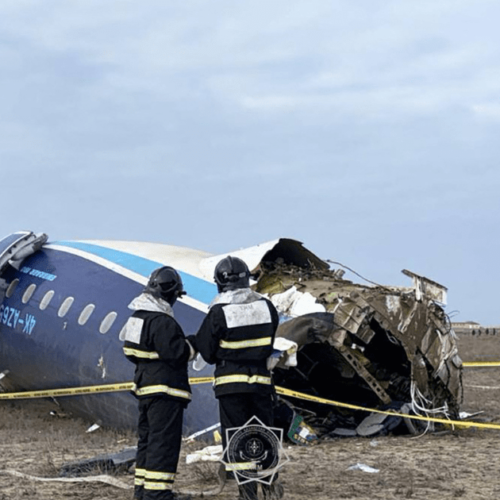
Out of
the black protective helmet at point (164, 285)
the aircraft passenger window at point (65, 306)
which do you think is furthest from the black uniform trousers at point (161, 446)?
the aircraft passenger window at point (65, 306)

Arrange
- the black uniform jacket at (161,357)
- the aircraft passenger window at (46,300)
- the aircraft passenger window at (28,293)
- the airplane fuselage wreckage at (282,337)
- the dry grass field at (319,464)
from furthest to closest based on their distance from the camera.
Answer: the aircraft passenger window at (28,293) < the aircraft passenger window at (46,300) < the airplane fuselage wreckage at (282,337) < the dry grass field at (319,464) < the black uniform jacket at (161,357)

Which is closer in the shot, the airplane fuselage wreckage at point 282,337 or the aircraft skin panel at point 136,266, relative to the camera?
the airplane fuselage wreckage at point 282,337

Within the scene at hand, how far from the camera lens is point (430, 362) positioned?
46.9 ft

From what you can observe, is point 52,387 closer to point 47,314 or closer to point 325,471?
point 47,314

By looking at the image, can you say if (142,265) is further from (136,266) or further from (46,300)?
(46,300)

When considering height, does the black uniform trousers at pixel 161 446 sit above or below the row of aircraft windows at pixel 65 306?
below

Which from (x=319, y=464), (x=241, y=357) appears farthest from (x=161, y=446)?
(x=319, y=464)

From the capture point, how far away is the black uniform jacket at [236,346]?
909 centimetres

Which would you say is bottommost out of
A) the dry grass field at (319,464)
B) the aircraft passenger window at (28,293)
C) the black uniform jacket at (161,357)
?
the dry grass field at (319,464)

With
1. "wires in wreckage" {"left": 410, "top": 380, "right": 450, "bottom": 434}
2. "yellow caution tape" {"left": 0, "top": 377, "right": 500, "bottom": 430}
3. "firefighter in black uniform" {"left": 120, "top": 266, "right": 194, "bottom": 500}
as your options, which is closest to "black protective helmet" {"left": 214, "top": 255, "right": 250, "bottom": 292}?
"firefighter in black uniform" {"left": 120, "top": 266, "right": 194, "bottom": 500}

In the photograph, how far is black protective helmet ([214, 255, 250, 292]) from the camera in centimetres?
938

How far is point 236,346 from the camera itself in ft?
29.9

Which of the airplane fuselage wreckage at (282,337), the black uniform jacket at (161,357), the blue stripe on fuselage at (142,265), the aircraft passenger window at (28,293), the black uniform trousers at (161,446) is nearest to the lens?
the black uniform trousers at (161,446)

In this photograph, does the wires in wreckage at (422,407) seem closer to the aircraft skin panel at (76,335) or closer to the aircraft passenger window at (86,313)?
the aircraft skin panel at (76,335)
